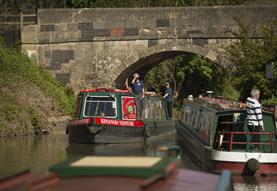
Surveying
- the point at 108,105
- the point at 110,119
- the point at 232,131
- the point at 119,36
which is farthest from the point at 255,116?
the point at 119,36

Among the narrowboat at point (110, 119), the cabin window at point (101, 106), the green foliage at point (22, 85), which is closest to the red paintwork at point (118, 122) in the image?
the narrowboat at point (110, 119)

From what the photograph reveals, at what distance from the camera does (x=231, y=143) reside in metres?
13.3

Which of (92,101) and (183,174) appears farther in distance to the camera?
(92,101)

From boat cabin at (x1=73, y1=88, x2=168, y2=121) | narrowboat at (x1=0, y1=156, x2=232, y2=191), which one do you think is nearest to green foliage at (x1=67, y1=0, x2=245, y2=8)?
boat cabin at (x1=73, y1=88, x2=168, y2=121)

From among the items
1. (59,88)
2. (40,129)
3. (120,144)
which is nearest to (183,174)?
(120,144)

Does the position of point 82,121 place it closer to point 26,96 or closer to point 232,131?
point 26,96

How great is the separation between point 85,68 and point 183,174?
24264mm

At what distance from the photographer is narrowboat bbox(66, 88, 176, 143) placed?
61.5 feet

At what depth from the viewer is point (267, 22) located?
2759cm

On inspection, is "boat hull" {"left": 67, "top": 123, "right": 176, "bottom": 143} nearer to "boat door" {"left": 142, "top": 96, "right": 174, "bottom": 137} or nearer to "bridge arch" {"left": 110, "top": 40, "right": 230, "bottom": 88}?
"boat door" {"left": 142, "top": 96, "right": 174, "bottom": 137}

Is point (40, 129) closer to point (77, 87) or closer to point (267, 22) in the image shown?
point (77, 87)

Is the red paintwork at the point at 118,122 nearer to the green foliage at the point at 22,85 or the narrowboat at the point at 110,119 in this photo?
the narrowboat at the point at 110,119

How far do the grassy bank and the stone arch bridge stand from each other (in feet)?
3.51

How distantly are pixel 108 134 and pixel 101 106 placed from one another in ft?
3.41
